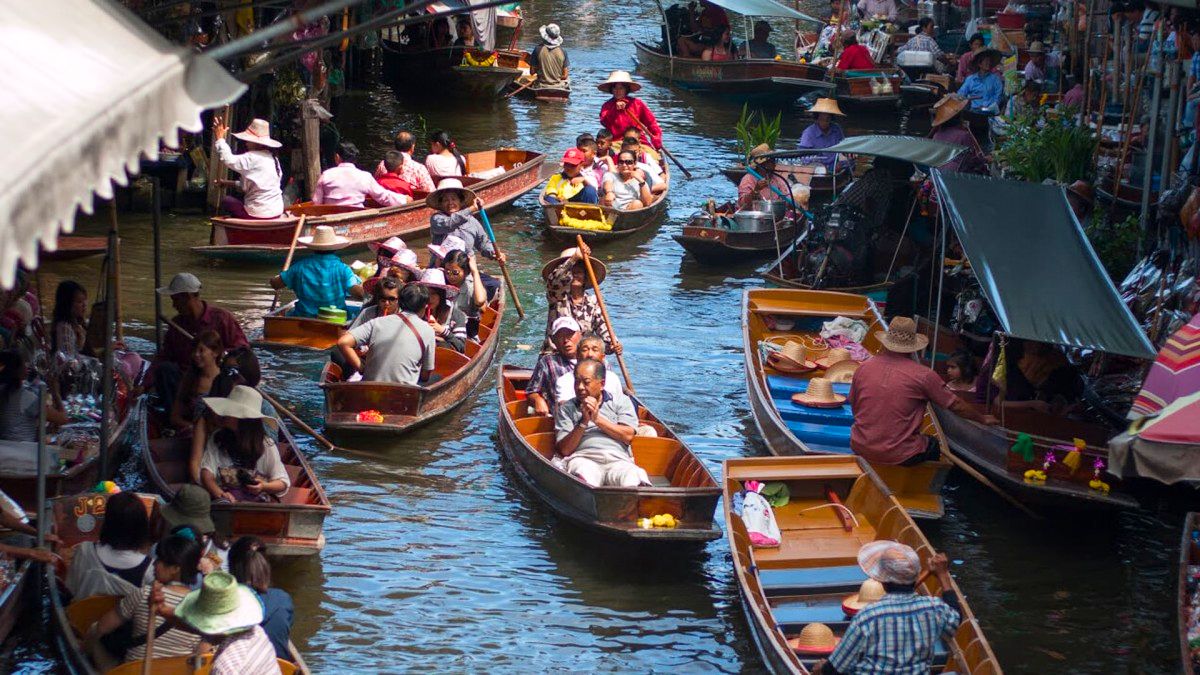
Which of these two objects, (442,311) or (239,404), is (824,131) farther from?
(239,404)

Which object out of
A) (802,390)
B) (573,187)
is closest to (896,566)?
(802,390)

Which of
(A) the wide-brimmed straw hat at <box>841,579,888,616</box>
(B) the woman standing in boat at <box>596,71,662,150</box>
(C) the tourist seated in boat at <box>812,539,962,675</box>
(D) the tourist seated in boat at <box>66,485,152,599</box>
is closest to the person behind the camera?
(C) the tourist seated in boat at <box>812,539,962,675</box>

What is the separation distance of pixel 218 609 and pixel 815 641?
320 centimetres

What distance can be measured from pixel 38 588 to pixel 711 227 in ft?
32.5

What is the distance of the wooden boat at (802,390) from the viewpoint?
30.8ft

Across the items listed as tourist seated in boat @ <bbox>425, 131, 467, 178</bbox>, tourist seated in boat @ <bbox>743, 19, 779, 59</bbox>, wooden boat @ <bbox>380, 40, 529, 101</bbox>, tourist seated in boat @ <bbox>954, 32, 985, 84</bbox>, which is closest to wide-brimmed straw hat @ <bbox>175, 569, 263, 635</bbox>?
tourist seated in boat @ <bbox>425, 131, 467, 178</bbox>

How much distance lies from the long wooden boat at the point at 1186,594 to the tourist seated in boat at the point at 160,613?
4864mm

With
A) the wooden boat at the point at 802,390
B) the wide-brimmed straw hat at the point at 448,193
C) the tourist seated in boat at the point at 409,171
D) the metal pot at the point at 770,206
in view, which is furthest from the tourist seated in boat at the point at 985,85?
the wide-brimmed straw hat at the point at 448,193

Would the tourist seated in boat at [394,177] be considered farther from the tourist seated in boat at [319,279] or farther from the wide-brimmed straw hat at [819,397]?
the wide-brimmed straw hat at [819,397]

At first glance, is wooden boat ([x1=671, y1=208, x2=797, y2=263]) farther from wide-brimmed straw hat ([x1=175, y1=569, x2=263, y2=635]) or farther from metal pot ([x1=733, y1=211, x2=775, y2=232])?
wide-brimmed straw hat ([x1=175, y1=569, x2=263, y2=635])

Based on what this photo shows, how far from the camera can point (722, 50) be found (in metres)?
26.1

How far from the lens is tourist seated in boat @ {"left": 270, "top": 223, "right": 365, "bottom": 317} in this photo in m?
12.3

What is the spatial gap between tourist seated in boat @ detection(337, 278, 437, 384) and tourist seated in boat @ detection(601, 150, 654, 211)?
6512mm

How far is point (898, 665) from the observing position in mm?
6234
